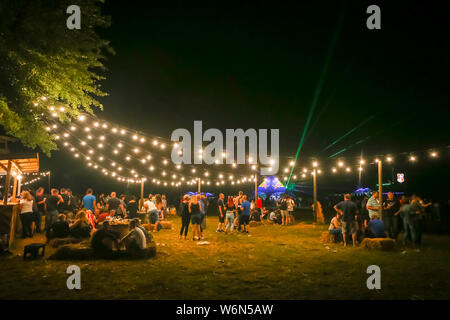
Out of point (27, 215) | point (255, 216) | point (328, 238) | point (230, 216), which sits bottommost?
point (255, 216)

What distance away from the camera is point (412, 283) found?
4945mm

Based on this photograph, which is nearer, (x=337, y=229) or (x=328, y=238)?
(x=337, y=229)

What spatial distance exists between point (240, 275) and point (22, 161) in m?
10.0

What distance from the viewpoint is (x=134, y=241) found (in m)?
6.82

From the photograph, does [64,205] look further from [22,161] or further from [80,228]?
[80,228]

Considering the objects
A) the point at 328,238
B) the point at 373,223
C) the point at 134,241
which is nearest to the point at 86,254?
the point at 134,241

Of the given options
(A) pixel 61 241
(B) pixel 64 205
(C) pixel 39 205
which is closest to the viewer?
(A) pixel 61 241

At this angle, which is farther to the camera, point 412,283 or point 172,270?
point 172,270

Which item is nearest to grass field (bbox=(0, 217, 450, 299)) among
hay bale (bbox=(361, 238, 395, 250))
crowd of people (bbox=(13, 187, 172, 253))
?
hay bale (bbox=(361, 238, 395, 250))

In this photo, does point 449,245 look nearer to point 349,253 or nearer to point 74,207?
point 349,253

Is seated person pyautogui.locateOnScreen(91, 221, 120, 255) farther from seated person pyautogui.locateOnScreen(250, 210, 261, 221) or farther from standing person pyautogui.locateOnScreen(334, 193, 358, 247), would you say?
seated person pyautogui.locateOnScreen(250, 210, 261, 221)

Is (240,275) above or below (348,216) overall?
below
